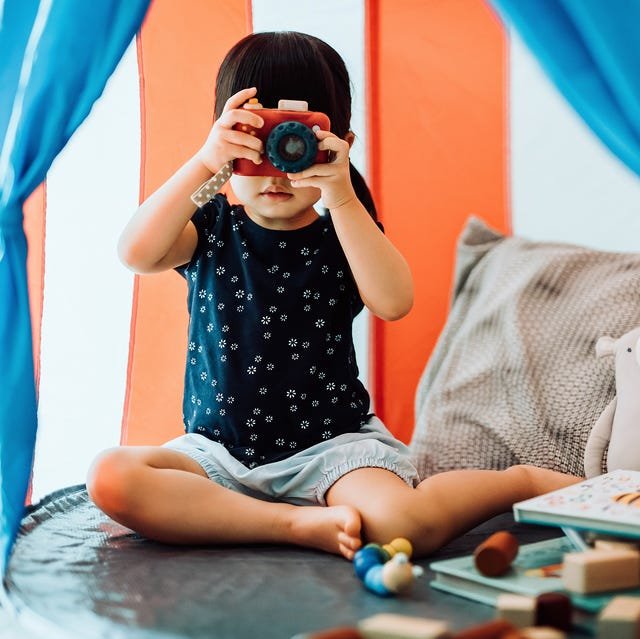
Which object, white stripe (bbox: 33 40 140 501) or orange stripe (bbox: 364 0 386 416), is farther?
orange stripe (bbox: 364 0 386 416)

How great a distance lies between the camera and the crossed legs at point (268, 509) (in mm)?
942

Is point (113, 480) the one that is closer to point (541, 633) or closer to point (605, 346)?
point (541, 633)

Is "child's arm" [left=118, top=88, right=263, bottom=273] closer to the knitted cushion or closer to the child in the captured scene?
the child

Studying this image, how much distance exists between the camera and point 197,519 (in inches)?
38.3

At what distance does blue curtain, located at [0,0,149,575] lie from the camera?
3.11 ft

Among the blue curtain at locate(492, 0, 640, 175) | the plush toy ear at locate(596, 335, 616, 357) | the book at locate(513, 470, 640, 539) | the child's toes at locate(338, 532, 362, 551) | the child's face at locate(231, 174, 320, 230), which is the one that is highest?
the blue curtain at locate(492, 0, 640, 175)

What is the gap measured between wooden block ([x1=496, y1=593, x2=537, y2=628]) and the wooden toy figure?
0.12 metres

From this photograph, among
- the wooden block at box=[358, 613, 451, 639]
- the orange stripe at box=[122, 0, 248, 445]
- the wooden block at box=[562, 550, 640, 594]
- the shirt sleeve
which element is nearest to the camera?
the wooden block at box=[358, 613, 451, 639]

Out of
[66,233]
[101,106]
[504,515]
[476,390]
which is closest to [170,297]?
[66,233]

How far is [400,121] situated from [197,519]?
2.86 ft

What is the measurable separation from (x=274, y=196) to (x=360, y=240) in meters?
0.12

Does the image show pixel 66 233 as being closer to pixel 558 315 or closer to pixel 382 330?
pixel 382 330

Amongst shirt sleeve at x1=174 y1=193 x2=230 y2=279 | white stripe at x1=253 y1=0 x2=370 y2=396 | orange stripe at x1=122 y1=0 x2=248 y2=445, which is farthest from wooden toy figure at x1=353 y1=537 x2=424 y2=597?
white stripe at x1=253 y1=0 x2=370 y2=396

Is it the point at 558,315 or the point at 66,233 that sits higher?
the point at 66,233
